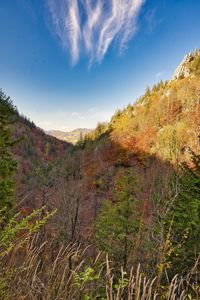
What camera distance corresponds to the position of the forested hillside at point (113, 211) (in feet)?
5.64

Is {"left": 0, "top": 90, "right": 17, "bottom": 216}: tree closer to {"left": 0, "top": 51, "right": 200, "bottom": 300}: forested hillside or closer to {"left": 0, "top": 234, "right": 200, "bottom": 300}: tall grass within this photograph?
{"left": 0, "top": 51, "right": 200, "bottom": 300}: forested hillside

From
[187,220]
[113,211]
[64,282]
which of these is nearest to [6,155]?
[113,211]

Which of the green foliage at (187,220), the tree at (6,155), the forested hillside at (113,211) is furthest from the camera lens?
the tree at (6,155)

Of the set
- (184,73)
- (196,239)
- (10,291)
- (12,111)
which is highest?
(184,73)

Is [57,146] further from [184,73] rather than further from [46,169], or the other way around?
[46,169]

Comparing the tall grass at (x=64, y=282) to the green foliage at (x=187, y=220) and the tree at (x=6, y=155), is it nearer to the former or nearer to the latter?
the green foliage at (x=187, y=220)

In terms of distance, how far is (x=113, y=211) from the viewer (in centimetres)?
1545

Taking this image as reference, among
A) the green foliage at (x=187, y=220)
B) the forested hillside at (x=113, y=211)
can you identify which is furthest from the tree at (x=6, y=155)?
the green foliage at (x=187, y=220)

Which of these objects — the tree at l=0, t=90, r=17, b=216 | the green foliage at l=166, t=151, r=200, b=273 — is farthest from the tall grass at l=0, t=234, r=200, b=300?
the tree at l=0, t=90, r=17, b=216

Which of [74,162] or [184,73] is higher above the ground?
[184,73]

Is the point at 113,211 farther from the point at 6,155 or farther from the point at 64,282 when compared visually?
the point at 64,282

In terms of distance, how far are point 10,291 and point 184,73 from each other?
9545 cm

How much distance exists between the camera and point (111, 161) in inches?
2334

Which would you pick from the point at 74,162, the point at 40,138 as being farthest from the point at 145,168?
the point at 40,138
